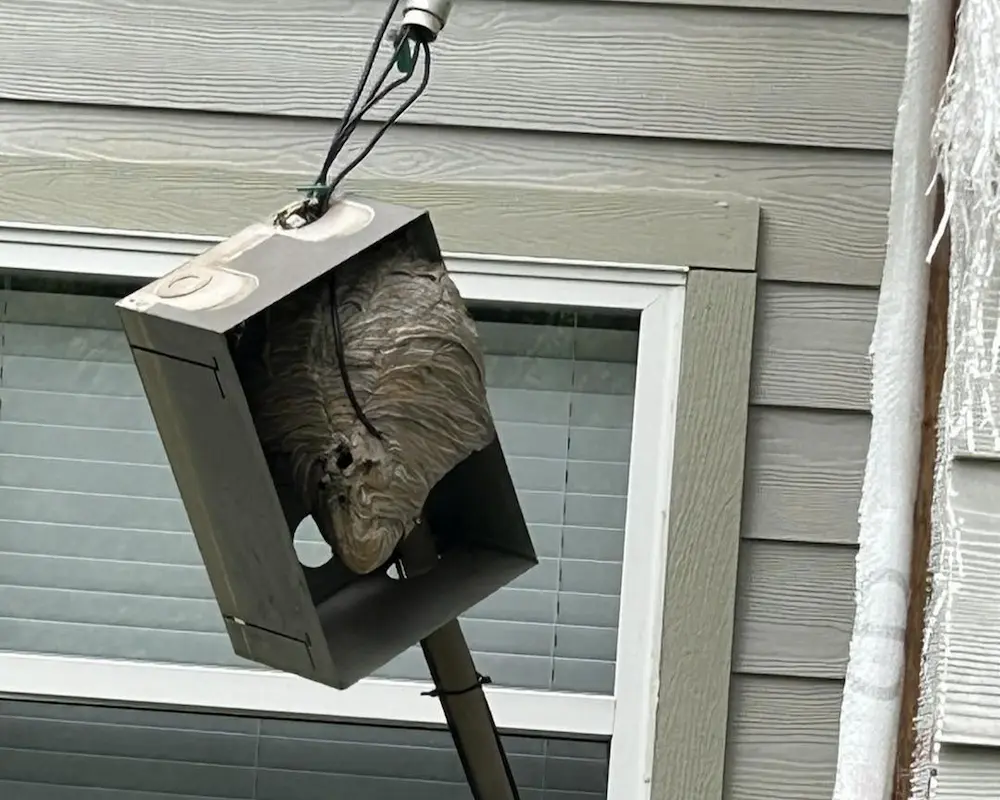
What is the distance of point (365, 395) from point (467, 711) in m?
0.25

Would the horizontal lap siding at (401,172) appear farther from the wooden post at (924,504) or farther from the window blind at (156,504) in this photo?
the wooden post at (924,504)

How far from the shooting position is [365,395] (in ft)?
2.49

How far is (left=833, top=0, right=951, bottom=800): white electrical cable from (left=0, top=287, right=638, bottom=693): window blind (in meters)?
0.48

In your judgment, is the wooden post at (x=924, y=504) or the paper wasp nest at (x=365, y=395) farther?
the wooden post at (x=924, y=504)

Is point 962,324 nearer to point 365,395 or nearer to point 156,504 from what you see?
point 365,395

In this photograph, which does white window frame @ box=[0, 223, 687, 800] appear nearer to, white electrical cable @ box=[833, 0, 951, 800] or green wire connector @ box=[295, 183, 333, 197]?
white electrical cable @ box=[833, 0, 951, 800]

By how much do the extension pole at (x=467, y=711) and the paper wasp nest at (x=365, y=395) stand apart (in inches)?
3.8

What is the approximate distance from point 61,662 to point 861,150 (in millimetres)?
1178

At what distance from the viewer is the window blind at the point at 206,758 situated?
140cm

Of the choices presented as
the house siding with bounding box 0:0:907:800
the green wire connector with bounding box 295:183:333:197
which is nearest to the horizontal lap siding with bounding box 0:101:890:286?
the house siding with bounding box 0:0:907:800

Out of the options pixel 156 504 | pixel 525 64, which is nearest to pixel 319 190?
pixel 525 64

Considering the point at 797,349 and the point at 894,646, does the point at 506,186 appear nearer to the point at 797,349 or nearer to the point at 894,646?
the point at 797,349

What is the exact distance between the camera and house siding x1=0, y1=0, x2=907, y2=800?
128 centimetres

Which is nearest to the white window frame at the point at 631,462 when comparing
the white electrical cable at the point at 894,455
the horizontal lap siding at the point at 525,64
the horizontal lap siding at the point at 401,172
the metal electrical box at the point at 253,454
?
the horizontal lap siding at the point at 401,172
